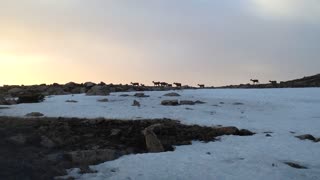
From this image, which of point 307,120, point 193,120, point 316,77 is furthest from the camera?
point 316,77

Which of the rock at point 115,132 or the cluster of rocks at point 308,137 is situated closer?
the rock at point 115,132

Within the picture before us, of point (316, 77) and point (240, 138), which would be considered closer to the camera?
point (240, 138)

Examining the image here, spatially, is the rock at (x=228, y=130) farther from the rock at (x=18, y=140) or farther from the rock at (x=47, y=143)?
the rock at (x=18, y=140)

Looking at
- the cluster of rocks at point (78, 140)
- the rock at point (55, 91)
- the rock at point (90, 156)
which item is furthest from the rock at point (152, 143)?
the rock at point (55, 91)

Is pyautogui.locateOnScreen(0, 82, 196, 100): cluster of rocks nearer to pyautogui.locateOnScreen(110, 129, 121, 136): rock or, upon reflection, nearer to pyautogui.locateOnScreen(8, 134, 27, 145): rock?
pyautogui.locateOnScreen(110, 129, 121, 136): rock

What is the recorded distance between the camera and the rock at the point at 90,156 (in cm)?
1424

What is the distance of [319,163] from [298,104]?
16.6m

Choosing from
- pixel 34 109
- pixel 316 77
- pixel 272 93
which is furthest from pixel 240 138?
pixel 316 77

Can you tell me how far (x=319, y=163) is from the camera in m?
15.0

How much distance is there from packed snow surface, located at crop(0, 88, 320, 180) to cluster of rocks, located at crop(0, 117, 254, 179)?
2.12 ft

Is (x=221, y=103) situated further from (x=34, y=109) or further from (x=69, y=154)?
(x=69, y=154)

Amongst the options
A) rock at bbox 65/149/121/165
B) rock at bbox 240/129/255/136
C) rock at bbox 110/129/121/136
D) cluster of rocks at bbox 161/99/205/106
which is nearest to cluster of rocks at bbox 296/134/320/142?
rock at bbox 240/129/255/136

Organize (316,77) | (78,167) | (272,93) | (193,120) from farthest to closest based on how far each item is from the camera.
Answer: (316,77)
(272,93)
(193,120)
(78,167)

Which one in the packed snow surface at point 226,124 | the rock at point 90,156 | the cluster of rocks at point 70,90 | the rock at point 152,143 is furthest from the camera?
the cluster of rocks at point 70,90
